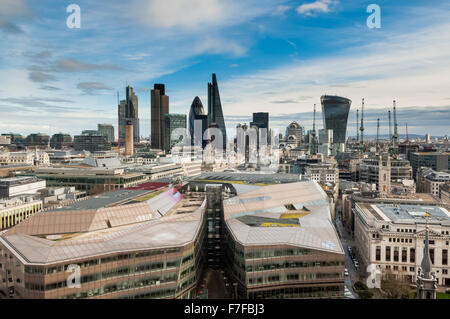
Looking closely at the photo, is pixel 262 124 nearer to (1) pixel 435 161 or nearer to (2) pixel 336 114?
(2) pixel 336 114

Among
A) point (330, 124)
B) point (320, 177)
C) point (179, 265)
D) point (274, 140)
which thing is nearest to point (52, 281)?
point (179, 265)

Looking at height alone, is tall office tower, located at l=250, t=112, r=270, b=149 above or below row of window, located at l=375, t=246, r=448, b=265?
above

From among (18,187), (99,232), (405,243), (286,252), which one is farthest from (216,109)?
(286,252)

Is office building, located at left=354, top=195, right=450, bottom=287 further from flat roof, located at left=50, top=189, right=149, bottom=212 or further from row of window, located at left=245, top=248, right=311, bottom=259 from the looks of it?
flat roof, located at left=50, top=189, right=149, bottom=212

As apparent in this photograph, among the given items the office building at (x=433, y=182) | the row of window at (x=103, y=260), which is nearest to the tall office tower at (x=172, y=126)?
the office building at (x=433, y=182)

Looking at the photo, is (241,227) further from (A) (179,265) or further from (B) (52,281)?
(B) (52,281)

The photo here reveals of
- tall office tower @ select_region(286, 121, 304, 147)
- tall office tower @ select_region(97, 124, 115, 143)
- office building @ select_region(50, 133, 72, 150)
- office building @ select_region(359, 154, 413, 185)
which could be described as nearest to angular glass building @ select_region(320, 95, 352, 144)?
tall office tower @ select_region(286, 121, 304, 147)
